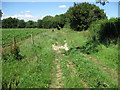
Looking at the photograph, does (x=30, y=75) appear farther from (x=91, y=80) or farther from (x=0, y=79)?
(x=91, y=80)

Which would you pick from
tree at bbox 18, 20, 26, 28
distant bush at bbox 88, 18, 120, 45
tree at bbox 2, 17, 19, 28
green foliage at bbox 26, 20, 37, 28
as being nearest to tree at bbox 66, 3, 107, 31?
distant bush at bbox 88, 18, 120, 45

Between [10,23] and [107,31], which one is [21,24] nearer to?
[10,23]

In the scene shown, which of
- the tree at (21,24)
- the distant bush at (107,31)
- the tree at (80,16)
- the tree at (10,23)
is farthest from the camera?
the tree at (21,24)

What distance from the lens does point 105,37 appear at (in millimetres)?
15984

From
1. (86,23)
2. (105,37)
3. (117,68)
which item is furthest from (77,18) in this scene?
(117,68)

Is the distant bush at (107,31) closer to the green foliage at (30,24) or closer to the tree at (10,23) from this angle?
the green foliage at (30,24)

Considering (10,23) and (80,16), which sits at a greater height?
(10,23)

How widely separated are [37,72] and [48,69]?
727 millimetres

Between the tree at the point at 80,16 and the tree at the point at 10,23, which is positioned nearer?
the tree at the point at 80,16

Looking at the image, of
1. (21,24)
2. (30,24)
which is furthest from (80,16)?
(21,24)

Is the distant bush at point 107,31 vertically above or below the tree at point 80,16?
below

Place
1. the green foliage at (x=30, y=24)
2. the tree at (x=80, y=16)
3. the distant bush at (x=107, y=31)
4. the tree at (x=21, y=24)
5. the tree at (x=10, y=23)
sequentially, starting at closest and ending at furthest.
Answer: the distant bush at (x=107, y=31) < the tree at (x=80, y=16) < the tree at (x=10, y=23) < the green foliage at (x=30, y=24) < the tree at (x=21, y=24)

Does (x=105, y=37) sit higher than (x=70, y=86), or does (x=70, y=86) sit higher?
(x=105, y=37)

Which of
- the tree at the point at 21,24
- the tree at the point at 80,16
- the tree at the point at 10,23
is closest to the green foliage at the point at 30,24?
the tree at the point at 21,24
